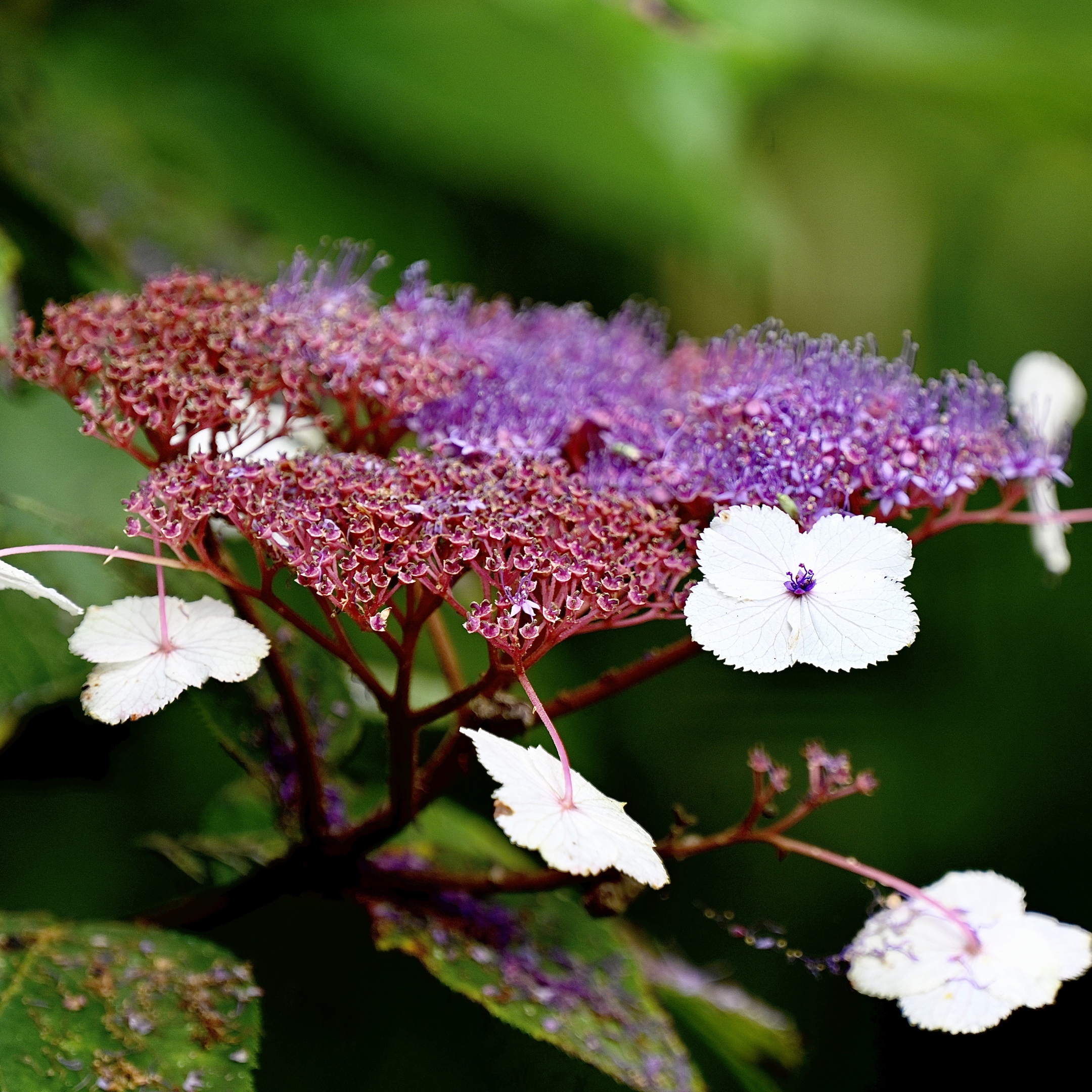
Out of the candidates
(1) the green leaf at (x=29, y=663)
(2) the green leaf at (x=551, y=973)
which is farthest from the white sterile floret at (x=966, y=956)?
(1) the green leaf at (x=29, y=663)

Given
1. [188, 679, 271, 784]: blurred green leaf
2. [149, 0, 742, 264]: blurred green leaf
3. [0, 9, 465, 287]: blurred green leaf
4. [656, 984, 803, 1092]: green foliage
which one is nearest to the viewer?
[188, 679, 271, 784]: blurred green leaf

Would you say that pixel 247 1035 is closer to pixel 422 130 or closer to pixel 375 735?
pixel 375 735

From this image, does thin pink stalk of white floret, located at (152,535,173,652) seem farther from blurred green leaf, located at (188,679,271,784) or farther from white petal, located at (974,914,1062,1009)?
white petal, located at (974,914,1062,1009)

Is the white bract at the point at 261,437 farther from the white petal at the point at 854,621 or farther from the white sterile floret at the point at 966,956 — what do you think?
Result: the white sterile floret at the point at 966,956

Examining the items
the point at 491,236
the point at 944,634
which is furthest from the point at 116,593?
the point at 944,634

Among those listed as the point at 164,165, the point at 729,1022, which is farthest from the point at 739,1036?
the point at 164,165

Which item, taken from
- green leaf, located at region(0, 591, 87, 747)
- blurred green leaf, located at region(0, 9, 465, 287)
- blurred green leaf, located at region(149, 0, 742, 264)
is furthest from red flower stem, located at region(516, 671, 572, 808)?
blurred green leaf, located at region(149, 0, 742, 264)
